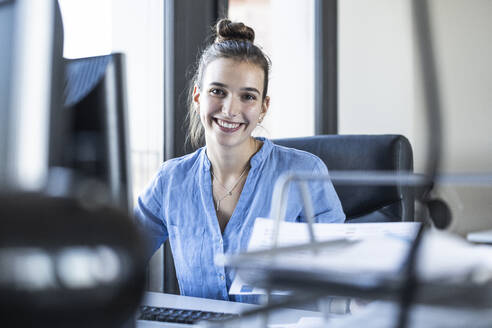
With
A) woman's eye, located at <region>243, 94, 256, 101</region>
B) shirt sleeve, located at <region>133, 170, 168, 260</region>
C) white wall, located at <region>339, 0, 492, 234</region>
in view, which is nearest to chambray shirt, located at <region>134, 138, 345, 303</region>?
shirt sleeve, located at <region>133, 170, 168, 260</region>

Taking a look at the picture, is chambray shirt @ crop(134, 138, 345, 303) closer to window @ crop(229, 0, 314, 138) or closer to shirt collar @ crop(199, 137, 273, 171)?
shirt collar @ crop(199, 137, 273, 171)

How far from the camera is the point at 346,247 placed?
0.37 meters

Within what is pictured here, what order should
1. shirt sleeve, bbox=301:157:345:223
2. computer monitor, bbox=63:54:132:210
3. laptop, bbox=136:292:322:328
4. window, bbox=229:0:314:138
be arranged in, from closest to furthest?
computer monitor, bbox=63:54:132:210, laptop, bbox=136:292:322:328, shirt sleeve, bbox=301:157:345:223, window, bbox=229:0:314:138

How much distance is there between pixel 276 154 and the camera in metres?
1.44

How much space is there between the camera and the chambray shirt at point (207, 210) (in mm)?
1247

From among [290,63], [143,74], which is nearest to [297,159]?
[143,74]

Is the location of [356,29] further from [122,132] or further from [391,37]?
[122,132]

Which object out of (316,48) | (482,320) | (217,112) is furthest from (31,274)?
(316,48)

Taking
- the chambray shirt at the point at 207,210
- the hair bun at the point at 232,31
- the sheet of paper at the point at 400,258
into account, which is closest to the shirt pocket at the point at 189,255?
the chambray shirt at the point at 207,210

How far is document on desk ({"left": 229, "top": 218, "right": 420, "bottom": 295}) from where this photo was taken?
0.30m

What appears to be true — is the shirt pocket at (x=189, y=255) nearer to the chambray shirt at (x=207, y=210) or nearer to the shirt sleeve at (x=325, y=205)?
the chambray shirt at (x=207, y=210)

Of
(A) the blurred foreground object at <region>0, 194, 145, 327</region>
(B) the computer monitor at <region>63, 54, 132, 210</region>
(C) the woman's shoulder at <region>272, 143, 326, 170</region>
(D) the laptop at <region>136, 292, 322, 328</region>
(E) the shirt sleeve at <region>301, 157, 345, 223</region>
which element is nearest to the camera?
(A) the blurred foreground object at <region>0, 194, 145, 327</region>

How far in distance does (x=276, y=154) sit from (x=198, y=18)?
0.67 metres

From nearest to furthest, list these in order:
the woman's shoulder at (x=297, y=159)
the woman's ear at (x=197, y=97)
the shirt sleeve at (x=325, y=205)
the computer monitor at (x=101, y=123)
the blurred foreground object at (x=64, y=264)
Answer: the blurred foreground object at (x=64, y=264)
the computer monitor at (x=101, y=123)
the shirt sleeve at (x=325, y=205)
the woman's shoulder at (x=297, y=159)
the woman's ear at (x=197, y=97)
